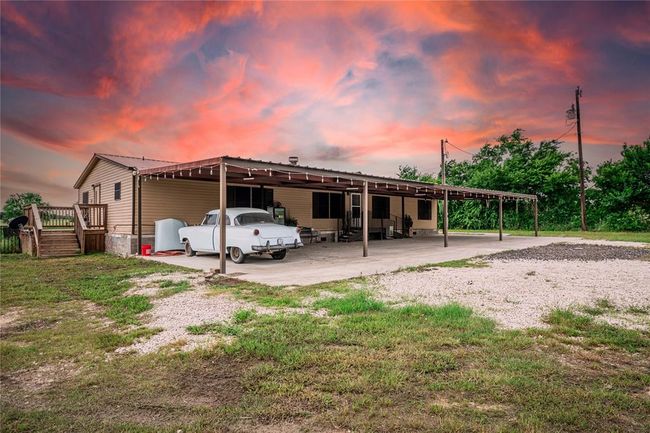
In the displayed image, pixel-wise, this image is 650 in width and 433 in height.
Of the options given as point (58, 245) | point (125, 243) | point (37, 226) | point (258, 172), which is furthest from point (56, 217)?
point (258, 172)

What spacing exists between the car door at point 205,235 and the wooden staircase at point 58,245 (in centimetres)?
584

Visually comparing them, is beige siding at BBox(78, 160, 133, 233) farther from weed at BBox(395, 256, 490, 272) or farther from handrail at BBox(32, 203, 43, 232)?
weed at BBox(395, 256, 490, 272)

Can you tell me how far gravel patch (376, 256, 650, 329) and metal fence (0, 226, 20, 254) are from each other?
54.5 feet

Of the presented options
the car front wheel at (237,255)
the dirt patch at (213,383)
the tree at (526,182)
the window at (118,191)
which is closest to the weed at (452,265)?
the car front wheel at (237,255)

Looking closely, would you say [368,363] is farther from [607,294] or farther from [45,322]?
[607,294]

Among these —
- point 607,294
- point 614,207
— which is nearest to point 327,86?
point 607,294

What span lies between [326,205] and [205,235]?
8.65 m

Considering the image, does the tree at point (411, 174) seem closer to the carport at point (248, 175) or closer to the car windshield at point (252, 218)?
the carport at point (248, 175)

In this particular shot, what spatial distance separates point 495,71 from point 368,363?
660 inches

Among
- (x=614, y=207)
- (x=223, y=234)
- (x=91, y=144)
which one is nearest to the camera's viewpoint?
(x=223, y=234)

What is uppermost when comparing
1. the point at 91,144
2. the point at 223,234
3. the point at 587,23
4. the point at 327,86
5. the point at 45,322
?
the point at 587,23

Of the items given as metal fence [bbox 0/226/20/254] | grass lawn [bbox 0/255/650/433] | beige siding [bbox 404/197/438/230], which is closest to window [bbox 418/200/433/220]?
beige siding [bbox 404/197/438/230]

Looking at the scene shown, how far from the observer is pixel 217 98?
52.2 feet

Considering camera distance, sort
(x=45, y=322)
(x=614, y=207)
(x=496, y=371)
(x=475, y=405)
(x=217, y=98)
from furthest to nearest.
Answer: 1. (x=614, y=207)
2. (x=217, y=98)
3. (x=45, y=322)
4. (x=496, y=371)
5. (x=475, y=405)
